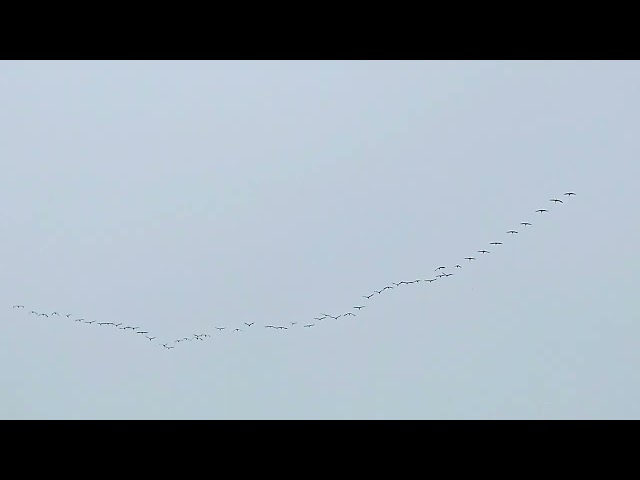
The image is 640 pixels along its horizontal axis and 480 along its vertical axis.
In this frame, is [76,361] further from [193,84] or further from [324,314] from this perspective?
[193,84]

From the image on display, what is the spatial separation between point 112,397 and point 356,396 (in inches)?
39.9

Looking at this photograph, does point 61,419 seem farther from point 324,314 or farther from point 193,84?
point 193,84

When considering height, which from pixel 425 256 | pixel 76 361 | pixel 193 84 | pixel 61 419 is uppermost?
pixel 193 84

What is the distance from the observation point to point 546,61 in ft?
8.29

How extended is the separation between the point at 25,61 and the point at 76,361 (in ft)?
4.22

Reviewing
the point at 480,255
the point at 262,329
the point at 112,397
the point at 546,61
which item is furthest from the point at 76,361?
the point at 546,61

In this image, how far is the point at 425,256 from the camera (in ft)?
8.34

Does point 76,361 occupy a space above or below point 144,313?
below

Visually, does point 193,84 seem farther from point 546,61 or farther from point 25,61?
point 546,61

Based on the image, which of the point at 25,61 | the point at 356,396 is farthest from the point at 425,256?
the point at 25,61

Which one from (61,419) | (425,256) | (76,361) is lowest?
(61,419)

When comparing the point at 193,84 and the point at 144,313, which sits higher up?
the point at 193,84

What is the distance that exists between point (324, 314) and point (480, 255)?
0.69m

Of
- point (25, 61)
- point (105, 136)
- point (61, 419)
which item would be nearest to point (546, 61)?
point (105, 136)
